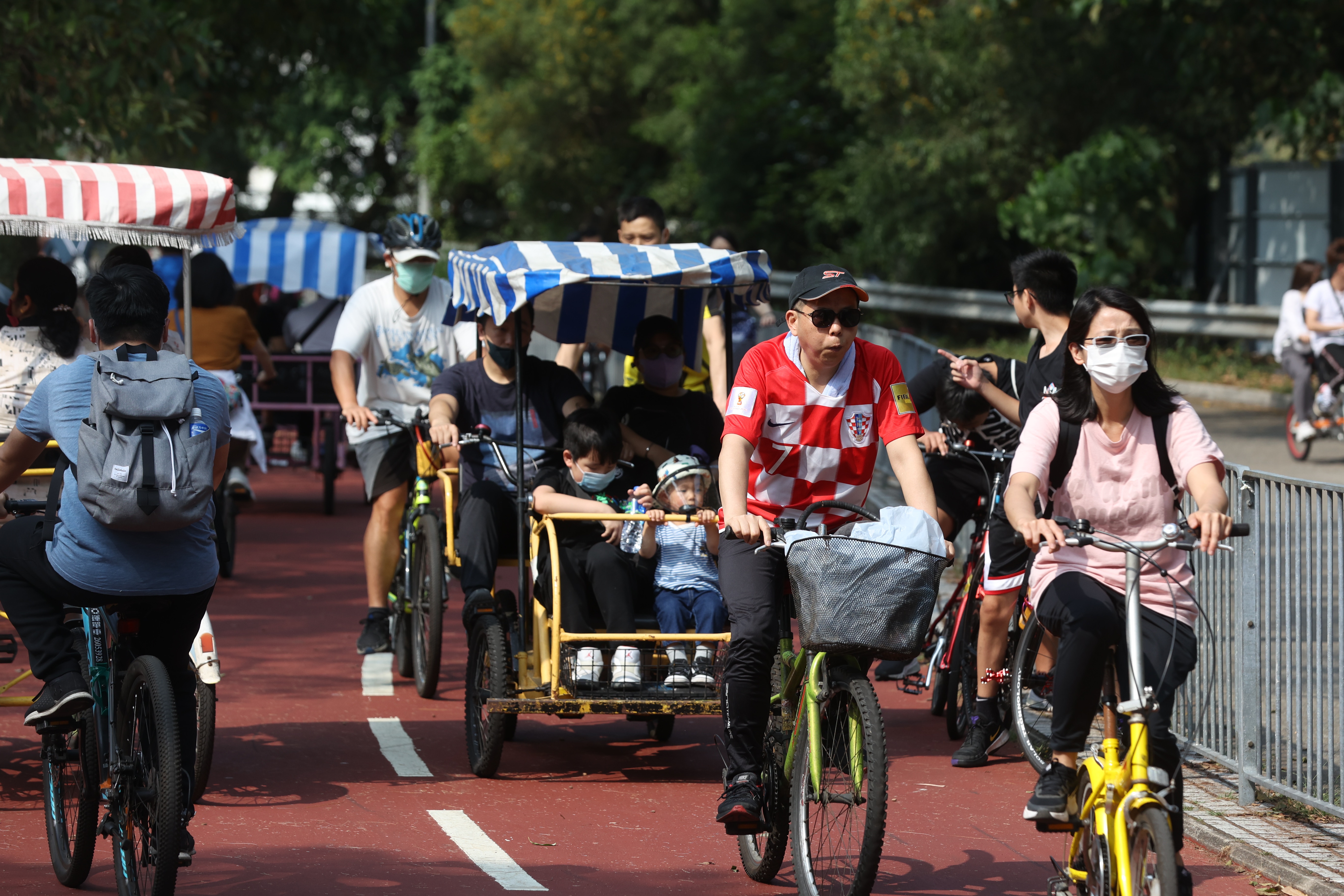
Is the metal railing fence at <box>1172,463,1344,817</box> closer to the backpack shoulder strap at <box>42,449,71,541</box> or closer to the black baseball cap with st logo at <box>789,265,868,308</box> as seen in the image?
the black baseball cap with st logo at <box>789,265,868,308</box>

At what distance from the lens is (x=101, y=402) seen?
523cm

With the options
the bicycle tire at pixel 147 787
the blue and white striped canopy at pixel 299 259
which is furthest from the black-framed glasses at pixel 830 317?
the blue and white striped canopy at pixel 299 259

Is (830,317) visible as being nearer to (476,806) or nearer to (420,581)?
(476,806)

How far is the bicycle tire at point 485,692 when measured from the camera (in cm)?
712

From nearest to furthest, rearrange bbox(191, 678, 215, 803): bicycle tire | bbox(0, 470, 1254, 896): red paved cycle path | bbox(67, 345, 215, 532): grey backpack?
bbox(67, 345, 215, 532): grey backpack < bbox(0, 470, 1254, 896): red paved cycle path < bbox(191, 678, 215, 803): bicycle tire

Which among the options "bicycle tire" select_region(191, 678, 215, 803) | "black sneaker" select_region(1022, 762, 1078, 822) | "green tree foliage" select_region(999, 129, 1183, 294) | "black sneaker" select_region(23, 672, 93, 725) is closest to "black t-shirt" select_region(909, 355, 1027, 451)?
"black sneaker" select_region(1022, 762, 1078, 822)

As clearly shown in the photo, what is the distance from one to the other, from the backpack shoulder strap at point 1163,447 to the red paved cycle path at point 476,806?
61.6 inches

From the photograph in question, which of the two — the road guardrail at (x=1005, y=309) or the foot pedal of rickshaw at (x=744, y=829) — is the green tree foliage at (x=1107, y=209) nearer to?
the road guardrail at (x=1005, y=309)

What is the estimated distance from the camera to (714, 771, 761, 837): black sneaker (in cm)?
550

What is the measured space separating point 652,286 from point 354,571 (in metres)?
5.39

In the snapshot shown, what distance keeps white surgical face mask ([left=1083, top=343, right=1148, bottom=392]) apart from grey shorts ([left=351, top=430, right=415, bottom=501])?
507 centimetres

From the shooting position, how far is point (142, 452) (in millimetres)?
5207

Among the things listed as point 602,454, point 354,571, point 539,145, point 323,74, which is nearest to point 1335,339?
point 354,571

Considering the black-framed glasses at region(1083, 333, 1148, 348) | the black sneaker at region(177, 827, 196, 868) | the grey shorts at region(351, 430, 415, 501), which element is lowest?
the black sneaker at region(177, 827, 196, 868)
